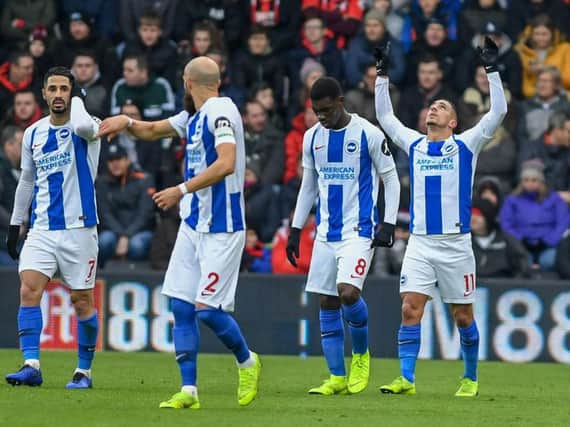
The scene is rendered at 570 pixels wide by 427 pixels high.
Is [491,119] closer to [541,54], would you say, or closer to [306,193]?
[306,193]

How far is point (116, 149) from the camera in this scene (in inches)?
757

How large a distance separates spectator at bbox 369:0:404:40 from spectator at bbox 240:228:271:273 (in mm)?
3926

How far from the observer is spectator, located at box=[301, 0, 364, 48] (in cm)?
2097

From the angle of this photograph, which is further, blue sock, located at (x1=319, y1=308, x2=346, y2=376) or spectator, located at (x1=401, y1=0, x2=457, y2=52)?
spectator, located at (x1=401, y1=0, x2=457, y2=52)

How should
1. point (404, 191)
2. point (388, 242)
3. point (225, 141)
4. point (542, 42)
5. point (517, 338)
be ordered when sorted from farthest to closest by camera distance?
point (542, 42) → point (404, 191) → point (517, 338) → point (388, 242) → point (225, 141)

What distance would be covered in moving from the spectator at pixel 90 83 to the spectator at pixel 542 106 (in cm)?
541

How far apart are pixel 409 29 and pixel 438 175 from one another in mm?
8592

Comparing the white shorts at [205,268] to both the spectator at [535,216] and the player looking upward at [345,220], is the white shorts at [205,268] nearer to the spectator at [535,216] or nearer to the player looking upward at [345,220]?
the player looking upward at [345,220]

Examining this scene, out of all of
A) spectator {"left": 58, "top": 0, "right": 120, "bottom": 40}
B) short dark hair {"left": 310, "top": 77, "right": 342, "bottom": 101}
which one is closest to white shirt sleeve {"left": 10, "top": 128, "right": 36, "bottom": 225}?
short dark hair {"left": 310, "top": 77, "right": 342, "bottom": 101}

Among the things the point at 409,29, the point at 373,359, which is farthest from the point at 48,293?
the point at 409,29

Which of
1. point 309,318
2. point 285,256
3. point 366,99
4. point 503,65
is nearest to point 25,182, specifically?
point 309,318

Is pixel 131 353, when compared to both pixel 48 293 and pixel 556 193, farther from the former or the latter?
pixel 556 193

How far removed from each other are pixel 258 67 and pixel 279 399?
31.3 feet

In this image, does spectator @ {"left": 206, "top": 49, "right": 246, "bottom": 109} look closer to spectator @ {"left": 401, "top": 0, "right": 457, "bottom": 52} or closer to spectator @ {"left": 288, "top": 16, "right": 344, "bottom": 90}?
spectator @ {"left": 288, "top": 16, "right": 344, "bottom": 90}
